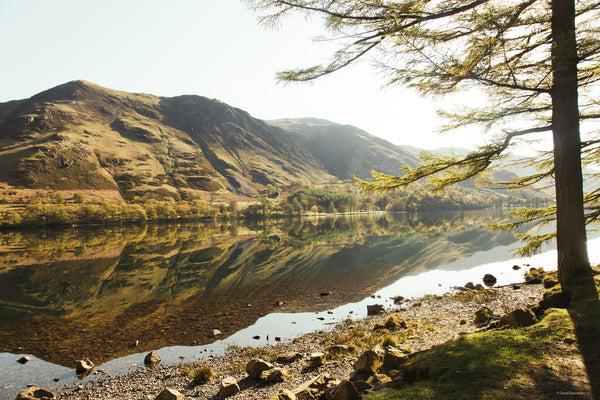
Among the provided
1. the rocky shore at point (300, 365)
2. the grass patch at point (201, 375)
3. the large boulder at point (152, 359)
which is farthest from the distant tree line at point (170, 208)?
the grass patch at point (201, 375)

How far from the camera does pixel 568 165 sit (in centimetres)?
826

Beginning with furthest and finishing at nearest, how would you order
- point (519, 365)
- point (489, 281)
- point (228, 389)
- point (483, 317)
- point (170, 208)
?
point (170, 208) < point (489, 281) < point (483, 317) < point (228, 389) < point (519, 365)

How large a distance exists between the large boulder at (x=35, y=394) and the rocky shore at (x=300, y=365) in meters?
0.40

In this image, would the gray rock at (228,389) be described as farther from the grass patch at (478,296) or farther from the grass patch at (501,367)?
the grass patch at (478,296)

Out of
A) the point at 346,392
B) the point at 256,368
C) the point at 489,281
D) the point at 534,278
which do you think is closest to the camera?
the point at 346,392

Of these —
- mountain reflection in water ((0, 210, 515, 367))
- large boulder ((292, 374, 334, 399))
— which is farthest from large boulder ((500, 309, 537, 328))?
mountain reflection in water ((0, 210, 515, 367))

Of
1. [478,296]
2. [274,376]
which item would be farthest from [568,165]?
[478,296]

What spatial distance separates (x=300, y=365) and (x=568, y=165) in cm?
1029

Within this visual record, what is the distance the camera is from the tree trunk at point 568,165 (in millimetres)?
8164

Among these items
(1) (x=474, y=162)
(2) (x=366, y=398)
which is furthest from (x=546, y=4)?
(2) (x=366, y=398)

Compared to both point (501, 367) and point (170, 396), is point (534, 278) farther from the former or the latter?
point (170, 396)

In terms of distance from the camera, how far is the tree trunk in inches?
321

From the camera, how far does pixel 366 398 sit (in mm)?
5285

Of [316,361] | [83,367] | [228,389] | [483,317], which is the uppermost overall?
[483,317]
